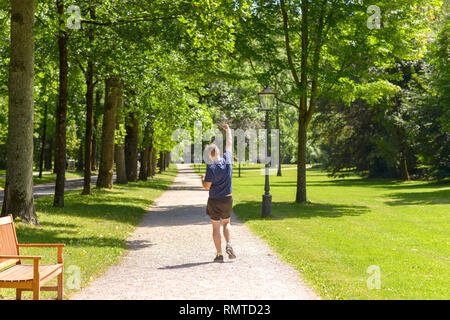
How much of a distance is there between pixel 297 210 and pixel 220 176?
11.5 meters

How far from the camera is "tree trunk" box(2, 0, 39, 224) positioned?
38.7 feet

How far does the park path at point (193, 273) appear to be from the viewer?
268 inches

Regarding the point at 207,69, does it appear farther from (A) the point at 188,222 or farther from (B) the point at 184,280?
(B) the point at 184,280

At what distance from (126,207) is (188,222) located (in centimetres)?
400

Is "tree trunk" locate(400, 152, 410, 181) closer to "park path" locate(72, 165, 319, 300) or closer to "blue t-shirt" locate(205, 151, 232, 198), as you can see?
"park path" locate(72, 165, 319, 300)

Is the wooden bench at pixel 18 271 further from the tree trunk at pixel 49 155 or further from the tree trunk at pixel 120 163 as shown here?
the tree trunk at pixel 49 155

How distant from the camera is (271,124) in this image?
2382 inches

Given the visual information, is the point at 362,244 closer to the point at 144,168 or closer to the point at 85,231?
the point at 85,231

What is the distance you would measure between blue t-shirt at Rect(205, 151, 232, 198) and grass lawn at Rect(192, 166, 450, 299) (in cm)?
179

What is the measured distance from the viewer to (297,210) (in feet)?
65.2

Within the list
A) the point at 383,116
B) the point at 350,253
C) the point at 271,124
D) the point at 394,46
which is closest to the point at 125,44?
the point at 350,253

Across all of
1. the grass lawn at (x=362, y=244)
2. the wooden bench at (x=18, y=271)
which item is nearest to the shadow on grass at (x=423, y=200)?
the grass lawn at (x=362, y=244)

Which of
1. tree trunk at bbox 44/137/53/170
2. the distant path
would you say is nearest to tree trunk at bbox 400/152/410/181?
the distant path
